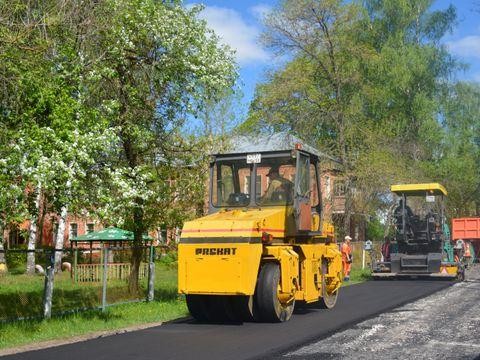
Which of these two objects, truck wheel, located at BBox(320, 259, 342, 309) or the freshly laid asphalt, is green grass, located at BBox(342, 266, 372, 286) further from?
the freshly laid asphalt

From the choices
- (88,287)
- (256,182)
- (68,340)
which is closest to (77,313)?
(68,340)

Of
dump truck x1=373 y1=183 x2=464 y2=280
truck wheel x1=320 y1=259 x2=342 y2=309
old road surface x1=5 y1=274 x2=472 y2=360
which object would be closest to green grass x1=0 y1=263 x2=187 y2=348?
old road surface x1=5 y1=274 x2=472 y2=360

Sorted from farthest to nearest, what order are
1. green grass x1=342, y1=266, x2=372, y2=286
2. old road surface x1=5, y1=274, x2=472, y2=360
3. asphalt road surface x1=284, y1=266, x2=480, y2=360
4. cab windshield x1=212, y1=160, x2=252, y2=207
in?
green grass x1=342, y1=266, x2=372, y2=286 < cab windshield x1=212, y1=160, x2=252, y2=207 < old road surface x1=5, y1=274, x2=472, y2=360 < asphalt road surface x1=284, y1=266, x2=480, y2=360

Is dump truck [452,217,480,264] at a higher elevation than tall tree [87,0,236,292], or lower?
lower

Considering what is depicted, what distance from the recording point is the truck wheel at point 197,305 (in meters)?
12.3

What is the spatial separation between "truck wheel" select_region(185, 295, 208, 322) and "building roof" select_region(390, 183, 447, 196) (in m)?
12.4

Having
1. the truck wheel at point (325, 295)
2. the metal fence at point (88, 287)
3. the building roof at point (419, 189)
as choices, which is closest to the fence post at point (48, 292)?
the metal fence at point (88, 287)

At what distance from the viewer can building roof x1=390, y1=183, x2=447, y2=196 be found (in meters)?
23.2

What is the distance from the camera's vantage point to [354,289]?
19.7 metres

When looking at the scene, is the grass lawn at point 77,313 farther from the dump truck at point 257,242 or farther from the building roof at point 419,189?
the building roof at point 419,189

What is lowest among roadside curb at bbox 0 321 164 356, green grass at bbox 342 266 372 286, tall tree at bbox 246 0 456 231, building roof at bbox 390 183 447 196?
roadside curb at bbox 0 321 164 356

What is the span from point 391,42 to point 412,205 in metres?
21.6

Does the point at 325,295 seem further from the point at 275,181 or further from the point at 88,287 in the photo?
the point at 88,287

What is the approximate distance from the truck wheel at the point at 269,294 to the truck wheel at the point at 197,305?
40.2 inches
